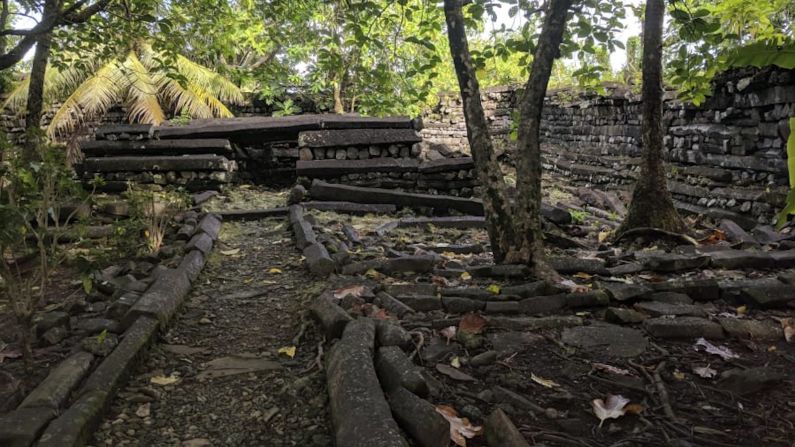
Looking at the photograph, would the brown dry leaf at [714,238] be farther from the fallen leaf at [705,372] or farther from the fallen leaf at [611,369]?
the fallen leaf at [611,369]

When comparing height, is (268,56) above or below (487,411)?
above

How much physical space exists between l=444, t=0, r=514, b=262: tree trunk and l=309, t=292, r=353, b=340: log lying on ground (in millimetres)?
1501

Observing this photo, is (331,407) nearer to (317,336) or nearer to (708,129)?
(317,336)

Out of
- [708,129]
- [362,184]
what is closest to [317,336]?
[362,184]

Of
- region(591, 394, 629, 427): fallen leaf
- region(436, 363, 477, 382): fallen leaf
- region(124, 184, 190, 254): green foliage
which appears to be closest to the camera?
region(591, 394, 629, 427): fallen leaf

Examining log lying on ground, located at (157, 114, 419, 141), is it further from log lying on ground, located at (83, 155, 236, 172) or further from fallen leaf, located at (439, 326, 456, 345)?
fallen leaf, located at (439, 326, 456, 345)

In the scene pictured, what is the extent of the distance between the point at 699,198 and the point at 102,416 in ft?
24.9

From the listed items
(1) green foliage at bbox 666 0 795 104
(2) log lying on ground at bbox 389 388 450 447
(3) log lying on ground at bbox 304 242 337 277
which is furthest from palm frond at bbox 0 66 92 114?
(2) log lying on ground at bbox 389 388 450 447

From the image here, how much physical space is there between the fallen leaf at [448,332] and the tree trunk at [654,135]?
140 inches

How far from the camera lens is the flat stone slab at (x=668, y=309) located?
10.9 feet

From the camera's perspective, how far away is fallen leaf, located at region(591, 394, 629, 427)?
2.21m

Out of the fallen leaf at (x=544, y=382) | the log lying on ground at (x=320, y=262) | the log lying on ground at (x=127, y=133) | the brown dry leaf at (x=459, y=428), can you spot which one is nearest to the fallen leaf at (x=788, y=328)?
the fallen leaf at (x=544, y=382)

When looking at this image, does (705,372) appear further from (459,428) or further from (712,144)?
(712,144)

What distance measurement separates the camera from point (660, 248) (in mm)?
5391
